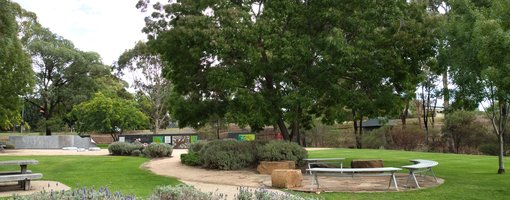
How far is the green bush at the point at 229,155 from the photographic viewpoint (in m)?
16.1

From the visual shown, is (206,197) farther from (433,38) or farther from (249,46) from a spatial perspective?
(433,38)

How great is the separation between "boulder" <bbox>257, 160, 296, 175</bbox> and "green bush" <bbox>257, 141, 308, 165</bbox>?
1.55 ft

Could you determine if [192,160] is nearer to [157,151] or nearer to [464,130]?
[157,151]

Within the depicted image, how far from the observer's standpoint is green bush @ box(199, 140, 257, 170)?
1606 cm

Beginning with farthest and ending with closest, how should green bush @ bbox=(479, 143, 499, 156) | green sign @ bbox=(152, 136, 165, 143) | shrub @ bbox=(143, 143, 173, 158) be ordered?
green sign @ bbox=(152, 136, 165, 143) < green bush @ bbox=(479, 143, 499, 156) < shrub @ bbox=(143, 143, 173, 158)

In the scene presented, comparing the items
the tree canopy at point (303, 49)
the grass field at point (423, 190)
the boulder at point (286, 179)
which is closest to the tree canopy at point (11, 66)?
the grass field at point (423, 190)

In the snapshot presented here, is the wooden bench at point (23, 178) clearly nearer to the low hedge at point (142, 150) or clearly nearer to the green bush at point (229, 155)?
the green bush at point (229, 155)

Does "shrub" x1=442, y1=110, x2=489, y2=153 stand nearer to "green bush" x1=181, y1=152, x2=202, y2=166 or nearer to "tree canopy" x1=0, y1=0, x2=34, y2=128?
"green bush" x1=181, y1=152, x2=202, y2=166

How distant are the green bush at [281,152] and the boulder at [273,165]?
1.55 feet

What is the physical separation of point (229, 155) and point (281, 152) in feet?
6.46

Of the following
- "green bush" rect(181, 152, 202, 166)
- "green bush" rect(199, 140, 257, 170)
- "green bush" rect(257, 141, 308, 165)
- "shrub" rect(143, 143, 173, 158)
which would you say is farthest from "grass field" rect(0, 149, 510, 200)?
"shrub" rect(143, 143, 173, 158)

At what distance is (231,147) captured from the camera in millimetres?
16875

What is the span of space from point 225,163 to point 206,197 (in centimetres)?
1030

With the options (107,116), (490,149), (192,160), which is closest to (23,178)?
(192,160)
